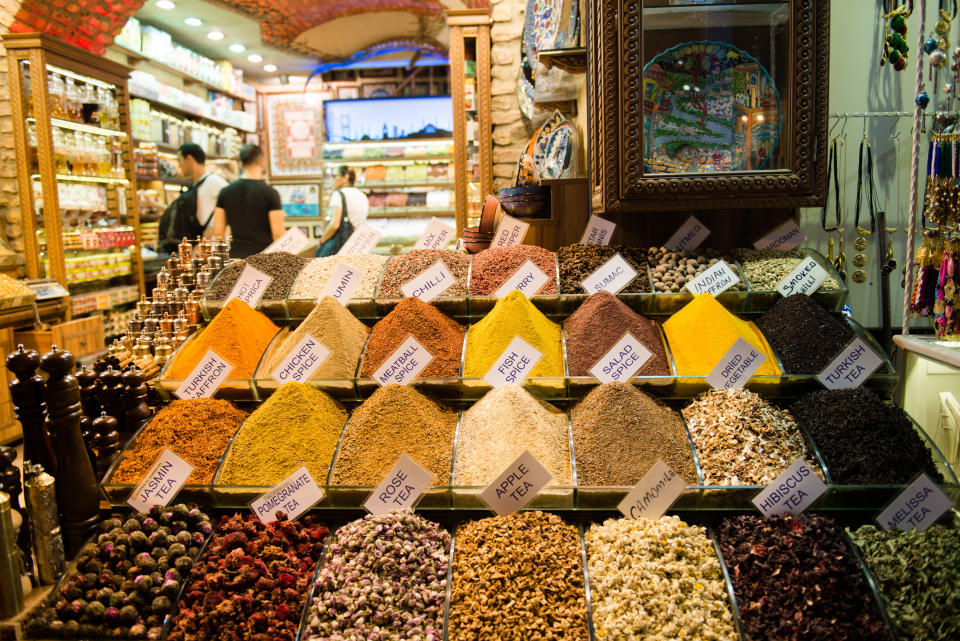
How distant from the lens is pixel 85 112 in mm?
4812

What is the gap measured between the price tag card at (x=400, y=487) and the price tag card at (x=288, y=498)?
4.5 inches

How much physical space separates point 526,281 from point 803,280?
72 cm

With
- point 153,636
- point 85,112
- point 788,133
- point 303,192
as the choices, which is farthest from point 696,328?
point 303,192

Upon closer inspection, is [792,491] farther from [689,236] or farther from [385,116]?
[385,116]

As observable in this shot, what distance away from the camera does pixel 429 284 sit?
5.85 feet

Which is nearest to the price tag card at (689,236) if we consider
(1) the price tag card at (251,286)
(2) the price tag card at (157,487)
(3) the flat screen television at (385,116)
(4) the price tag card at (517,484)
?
(4) the price tag card at (517,484)

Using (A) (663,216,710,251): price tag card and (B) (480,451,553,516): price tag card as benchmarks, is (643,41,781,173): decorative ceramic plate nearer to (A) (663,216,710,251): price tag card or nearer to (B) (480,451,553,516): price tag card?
(A) (663,216,710,251): price tag card

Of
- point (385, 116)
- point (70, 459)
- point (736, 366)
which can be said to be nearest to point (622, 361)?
point (736, 366)

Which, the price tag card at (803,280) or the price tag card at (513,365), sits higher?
the price tag card at (803,280)

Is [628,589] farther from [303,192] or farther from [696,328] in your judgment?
[303,192]

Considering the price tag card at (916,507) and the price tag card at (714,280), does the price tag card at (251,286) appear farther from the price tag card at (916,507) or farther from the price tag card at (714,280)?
the price tag card at (916,507)

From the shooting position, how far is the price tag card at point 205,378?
5.13 ft

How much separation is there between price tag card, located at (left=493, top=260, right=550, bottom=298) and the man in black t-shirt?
2.73 meters

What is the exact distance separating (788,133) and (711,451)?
3.04 feet
